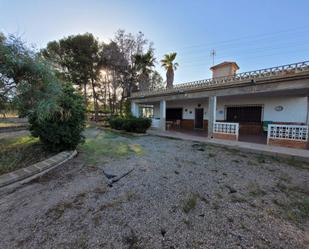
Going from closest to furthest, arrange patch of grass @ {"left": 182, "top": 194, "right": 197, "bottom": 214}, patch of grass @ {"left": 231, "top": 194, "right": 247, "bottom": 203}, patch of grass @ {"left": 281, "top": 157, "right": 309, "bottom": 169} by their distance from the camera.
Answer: patch of grass @ {"left": 182, "top": 194, "right": 197, "bottom": 214}, patch of grass @ {"left": 231, "top": 194, "right": 247, "bottom": 203}, patch of grass @ {"left": 281, "top": 157, "right": 309, "bottom": 169}

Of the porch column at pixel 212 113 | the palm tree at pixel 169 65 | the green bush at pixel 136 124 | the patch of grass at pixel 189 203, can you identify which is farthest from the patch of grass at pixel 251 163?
the palm tree at pixel 169 65

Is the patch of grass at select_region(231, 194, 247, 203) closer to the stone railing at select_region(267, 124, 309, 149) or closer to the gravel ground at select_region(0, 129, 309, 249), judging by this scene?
the gravel ground at select_region(0, 129, 309, 249)

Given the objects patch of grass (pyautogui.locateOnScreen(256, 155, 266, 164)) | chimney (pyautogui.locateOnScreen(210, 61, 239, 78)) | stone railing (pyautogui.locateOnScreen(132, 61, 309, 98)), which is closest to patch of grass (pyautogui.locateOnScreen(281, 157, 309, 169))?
patch of grass (pyautogui.locateOnScreen(256, 155, 266, 164))

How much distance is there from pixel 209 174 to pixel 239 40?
14.5 meters

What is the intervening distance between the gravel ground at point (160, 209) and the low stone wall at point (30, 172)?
0.64ft

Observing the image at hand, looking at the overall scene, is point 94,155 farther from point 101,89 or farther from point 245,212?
point 101,89

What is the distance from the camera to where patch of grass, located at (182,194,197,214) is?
2285 mm

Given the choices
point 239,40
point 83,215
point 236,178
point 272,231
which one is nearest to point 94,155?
point 83,215

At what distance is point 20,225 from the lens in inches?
74.8

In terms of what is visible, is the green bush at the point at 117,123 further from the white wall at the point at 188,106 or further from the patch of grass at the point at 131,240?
the patch of grass at the point at 131,240

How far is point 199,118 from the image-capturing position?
1247 cm

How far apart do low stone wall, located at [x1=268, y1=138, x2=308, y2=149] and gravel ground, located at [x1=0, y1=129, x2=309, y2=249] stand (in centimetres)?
274

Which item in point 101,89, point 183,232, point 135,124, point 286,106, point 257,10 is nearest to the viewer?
point 183,232

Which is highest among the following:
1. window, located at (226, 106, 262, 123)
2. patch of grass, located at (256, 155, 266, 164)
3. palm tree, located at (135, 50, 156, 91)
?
palm tree, located at (135, 50, 156, 91)
